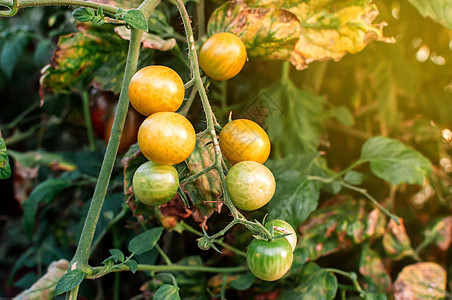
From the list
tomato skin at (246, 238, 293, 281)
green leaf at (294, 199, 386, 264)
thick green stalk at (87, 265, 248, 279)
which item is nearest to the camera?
tomato skin at (246, 238, 293, 281)

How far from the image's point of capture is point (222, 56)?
448mm

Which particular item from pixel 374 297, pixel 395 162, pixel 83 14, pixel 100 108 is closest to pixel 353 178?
pixel 395 162

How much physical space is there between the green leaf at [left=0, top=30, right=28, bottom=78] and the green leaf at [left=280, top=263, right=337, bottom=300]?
2.77 feet

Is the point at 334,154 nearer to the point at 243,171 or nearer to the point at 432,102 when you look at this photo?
the point at 432,102

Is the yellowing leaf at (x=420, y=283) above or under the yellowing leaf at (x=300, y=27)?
under

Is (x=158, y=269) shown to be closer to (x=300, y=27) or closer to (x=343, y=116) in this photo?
(x=300, y=27)

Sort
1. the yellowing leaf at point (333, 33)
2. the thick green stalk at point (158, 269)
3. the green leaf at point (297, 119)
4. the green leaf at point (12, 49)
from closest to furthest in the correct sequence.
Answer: the thick green stalk at point (158, 269)
the yellowing leaf at point (333, 33)
the green leaf at point (297, 119)
the green leaf at point (12, 49)

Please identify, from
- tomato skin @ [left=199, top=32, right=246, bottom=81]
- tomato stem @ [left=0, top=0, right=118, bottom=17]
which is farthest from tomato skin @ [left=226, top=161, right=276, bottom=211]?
tomato stem @ [left=0, top=0, right=118, bottom=17]

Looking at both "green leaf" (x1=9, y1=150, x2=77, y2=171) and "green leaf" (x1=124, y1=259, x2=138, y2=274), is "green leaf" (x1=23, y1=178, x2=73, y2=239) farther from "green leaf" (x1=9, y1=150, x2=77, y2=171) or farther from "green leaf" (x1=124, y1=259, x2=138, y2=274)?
"green leaf" (x1=124, y1=259, x2=138, y2=274)

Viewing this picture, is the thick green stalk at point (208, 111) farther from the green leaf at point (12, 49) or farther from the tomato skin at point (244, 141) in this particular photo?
the green leaf at point (12, 49)

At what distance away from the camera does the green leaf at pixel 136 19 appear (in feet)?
1.33

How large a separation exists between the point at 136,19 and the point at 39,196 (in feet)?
1.80

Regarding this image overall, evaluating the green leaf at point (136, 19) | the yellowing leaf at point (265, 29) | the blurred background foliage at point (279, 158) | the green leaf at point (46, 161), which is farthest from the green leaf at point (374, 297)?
the green leaf at point (46, 161)

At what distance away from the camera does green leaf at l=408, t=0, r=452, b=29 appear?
0.65 metres
